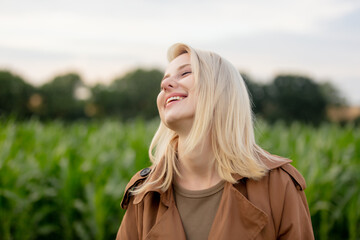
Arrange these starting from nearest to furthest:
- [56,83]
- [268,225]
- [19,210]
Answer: [268,225]
[19,210]
[56,83]

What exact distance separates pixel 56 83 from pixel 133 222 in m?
34.0

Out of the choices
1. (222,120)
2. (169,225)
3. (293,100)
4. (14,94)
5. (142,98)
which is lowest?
(293,100)

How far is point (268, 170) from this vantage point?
5.37ft

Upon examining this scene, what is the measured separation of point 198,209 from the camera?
5.39ft

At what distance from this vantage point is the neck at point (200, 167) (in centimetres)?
171

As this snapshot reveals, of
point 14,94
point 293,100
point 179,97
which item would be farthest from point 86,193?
point 293,100

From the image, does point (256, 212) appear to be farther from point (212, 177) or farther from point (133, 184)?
point (133, 184)

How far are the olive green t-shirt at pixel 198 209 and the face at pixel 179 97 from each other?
31 centimetres

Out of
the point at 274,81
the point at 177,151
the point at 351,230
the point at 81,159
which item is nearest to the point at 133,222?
the point at 177,151

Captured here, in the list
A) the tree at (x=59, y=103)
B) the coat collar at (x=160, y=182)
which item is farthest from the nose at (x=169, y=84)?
the tree at (x=59, y=103)

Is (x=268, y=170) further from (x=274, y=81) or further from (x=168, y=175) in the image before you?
(x=274, y=81)

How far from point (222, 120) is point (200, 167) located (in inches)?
9.8

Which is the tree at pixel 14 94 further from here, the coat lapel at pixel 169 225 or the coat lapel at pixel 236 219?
the coat lapel at pixel 236 219

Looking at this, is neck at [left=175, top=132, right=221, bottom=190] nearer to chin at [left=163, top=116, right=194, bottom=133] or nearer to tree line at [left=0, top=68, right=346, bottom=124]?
chin at [left=163, top=116, right=194, bottom=133]
